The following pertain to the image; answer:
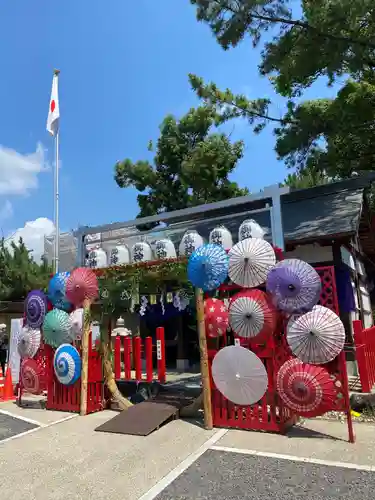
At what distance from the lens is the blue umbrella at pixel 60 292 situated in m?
8.40

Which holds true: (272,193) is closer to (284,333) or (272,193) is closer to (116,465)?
(284,333)

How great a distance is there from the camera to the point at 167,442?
5809 mm

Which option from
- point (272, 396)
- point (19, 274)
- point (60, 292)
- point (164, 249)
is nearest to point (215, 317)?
point (272, 396)

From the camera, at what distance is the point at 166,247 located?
33.4 feet

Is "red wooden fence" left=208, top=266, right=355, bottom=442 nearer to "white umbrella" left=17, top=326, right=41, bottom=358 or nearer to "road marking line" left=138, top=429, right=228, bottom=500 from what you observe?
"road marking line" left=138, top=429, right=228, bottom=500

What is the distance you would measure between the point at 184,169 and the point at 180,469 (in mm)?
16582

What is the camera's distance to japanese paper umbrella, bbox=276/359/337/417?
5.54 meters

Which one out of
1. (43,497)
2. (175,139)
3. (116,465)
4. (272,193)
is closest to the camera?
(43,497)

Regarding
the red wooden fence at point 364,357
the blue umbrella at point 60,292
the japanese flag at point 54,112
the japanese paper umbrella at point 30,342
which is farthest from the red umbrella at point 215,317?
the japanese flag at point 54,112

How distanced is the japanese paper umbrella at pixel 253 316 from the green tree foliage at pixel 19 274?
686 inches

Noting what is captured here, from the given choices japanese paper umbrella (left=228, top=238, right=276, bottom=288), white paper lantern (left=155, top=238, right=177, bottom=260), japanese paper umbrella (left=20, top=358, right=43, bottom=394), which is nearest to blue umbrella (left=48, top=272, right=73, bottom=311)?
japanese paper umbrella (left=20, top=358, right=43, bottom=394)

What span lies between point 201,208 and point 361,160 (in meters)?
5.49

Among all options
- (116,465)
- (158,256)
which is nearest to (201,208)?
(158,256)

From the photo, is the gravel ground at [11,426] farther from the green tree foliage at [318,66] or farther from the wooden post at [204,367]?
the green tree foliage at [318,66]
